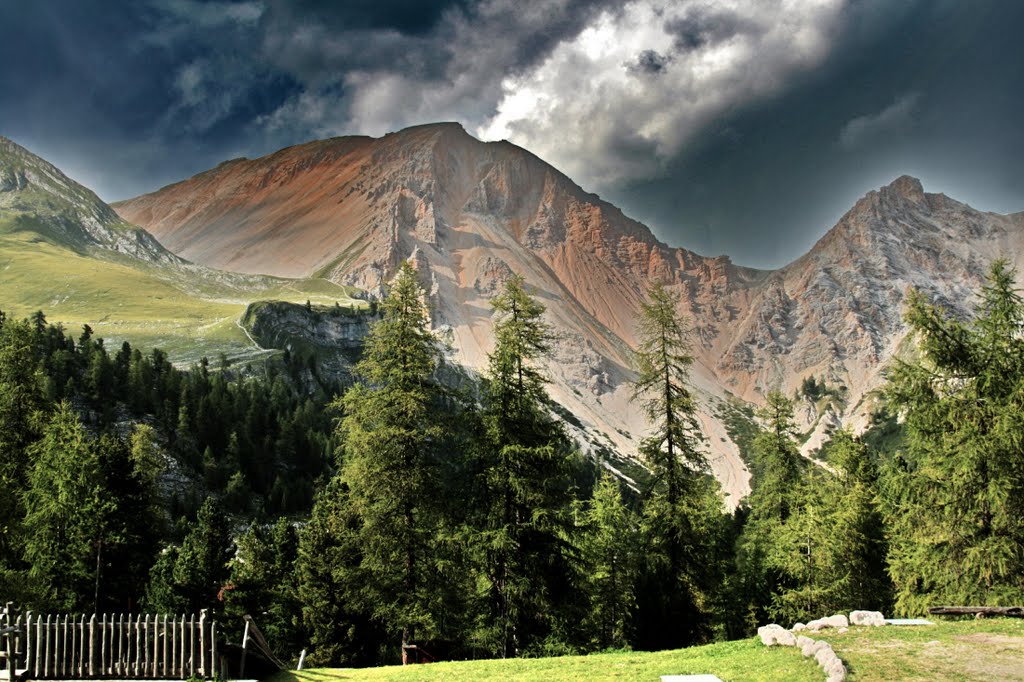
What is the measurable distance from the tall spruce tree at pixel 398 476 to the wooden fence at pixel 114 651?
314 inches

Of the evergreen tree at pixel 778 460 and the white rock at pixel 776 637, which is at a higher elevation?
the evergreen tree at pixel 778 460

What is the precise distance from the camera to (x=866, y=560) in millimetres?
36406

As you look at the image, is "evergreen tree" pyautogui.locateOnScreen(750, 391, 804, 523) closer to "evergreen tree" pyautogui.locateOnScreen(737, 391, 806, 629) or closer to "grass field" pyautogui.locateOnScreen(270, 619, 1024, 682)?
"evergreen tree" pyautogui.locateOnScreen(737, 391, 806, 629)

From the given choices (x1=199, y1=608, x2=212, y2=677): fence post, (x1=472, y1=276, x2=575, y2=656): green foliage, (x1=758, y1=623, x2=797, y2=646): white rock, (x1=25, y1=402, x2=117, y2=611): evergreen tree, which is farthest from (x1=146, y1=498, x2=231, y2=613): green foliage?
(x1=758, y1=623, x2=797, y2=646): white rock

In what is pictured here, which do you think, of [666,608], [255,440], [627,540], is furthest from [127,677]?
Result: [255,440]

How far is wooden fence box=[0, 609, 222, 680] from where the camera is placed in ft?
49.0

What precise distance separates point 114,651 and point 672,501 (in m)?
21.1

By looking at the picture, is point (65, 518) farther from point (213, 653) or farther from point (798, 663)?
point (798, 663)

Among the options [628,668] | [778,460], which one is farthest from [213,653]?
[778,460]

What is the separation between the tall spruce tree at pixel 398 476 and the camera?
74.7 feet

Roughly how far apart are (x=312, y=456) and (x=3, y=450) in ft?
306

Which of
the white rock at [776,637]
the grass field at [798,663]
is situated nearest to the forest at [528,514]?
the grass field at [798,663]

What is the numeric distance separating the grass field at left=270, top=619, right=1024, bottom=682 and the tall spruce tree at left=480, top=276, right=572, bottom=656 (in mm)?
4806

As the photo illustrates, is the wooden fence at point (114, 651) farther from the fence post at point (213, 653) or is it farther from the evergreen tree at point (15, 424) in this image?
the evergreen tree at point (15, 424)
